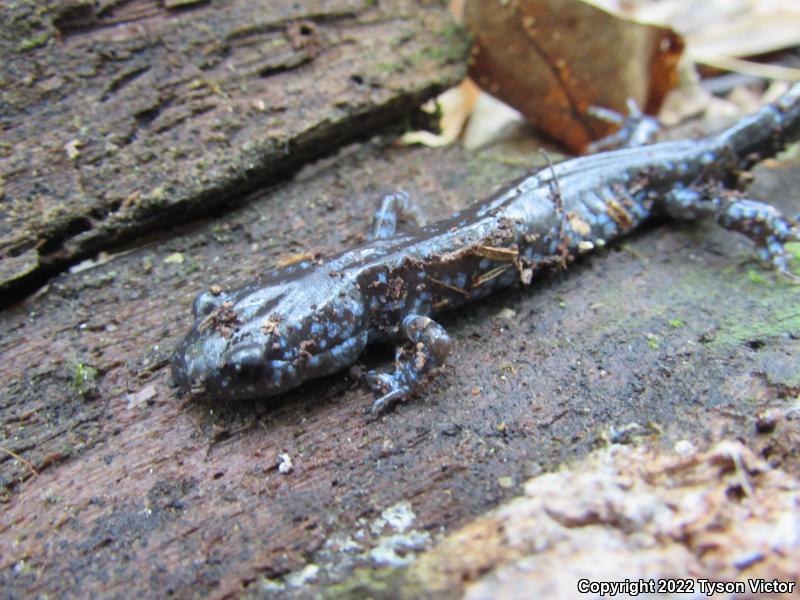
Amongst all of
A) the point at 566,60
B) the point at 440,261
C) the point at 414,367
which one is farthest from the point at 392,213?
Result: the point at 566,60

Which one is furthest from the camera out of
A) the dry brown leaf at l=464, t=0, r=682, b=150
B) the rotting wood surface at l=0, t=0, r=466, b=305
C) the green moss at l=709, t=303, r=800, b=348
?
the dry brown leaf at l=464, t=0, r=682, b=150

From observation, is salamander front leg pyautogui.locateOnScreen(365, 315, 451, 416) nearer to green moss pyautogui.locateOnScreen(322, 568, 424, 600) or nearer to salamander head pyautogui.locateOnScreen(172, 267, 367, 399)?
salamander head pyautogui.locateOnScreen(172, 267, 367, 399)

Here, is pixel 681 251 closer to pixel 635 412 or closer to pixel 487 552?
pixel 635 412

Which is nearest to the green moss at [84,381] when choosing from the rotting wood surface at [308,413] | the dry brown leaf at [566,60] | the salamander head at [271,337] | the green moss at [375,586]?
the rotting wood surface at [308,413]

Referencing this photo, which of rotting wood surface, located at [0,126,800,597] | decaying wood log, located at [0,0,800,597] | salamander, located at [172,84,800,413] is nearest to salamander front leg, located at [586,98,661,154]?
salamander, located at [172,84,800,413]

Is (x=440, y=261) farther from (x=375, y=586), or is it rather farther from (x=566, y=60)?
(x=566, y=60)

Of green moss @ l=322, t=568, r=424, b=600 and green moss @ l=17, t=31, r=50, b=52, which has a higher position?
green moss @ l=17, t=31, r=50, b=52
